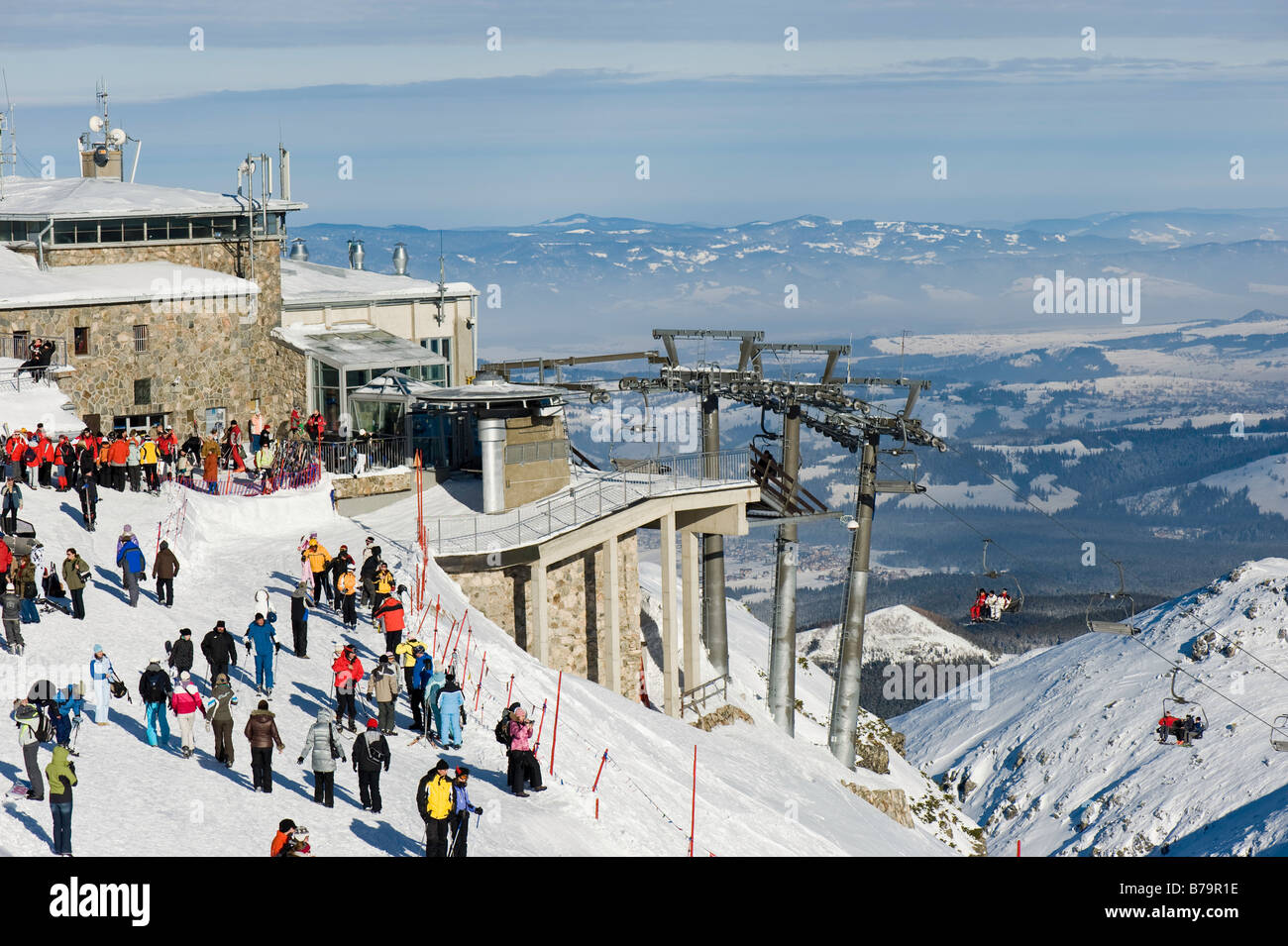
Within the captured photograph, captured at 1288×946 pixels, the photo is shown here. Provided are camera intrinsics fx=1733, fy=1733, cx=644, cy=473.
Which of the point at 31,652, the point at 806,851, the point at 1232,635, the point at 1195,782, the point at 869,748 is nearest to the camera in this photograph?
the point at 31,652

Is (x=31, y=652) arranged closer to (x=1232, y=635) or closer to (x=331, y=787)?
(x=331, y=787)

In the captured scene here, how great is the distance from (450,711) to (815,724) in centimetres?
3024

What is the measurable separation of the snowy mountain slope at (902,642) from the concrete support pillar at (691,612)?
8511 cm

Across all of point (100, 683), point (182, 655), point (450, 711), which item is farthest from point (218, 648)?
point (450, 711)

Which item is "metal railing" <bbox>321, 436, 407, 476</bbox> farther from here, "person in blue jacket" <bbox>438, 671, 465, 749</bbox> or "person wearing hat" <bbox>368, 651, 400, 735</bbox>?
"person wearing hat" <bbox>368, 651, 400, 735</bbox>

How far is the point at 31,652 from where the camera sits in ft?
98.8

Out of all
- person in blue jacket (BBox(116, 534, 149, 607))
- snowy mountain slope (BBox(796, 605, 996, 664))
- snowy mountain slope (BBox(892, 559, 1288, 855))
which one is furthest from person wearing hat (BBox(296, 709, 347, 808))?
snowy mountain slope (BBox(796, 605, 996, 664))

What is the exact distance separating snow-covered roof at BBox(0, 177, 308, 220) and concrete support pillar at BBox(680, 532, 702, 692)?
17.1 m

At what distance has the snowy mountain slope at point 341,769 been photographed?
83.8ft

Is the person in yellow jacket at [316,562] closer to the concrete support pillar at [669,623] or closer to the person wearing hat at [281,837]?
the person wearing hat at [281,837]

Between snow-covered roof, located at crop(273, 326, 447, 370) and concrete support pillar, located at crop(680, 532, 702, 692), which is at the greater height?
snow-covered roof, located at crop(273, 326, 447, 370)

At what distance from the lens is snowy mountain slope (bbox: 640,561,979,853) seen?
52844 millimetres

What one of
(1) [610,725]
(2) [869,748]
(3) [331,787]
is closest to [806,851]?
(1) [610,725]
